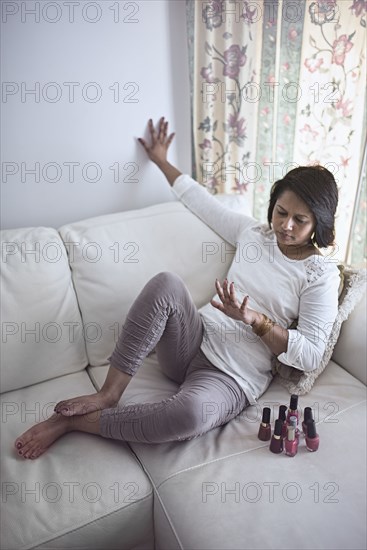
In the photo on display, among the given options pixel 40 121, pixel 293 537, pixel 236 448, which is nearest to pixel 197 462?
pixel 236 448

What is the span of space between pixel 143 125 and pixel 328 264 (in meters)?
0.84

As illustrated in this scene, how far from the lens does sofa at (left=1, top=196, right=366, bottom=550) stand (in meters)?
1.16

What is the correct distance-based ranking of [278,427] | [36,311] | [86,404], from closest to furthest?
[278,427] < [86,404] < [36,311]

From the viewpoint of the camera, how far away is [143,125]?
183 cm

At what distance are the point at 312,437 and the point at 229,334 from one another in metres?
0.40

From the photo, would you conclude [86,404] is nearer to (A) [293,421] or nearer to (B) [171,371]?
(B) [171,371]

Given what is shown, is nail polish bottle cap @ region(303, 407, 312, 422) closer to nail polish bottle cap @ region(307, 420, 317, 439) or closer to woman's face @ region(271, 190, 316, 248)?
nail polish bottle cap @ region(307, 420, 317, 439)

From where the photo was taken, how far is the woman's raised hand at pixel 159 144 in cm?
186

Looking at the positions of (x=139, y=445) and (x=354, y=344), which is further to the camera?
(x=354, y=344)

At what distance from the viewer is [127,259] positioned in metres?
1.67

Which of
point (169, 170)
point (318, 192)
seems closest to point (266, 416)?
point (318, 192)

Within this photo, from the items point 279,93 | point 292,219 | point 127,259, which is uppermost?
point 279,93

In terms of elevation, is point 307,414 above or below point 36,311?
Answer: below

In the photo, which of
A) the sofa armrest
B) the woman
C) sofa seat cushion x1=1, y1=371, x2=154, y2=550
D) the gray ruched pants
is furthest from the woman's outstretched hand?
sofa seat cushion x1=1, y1=371, x2=154, y2=550
